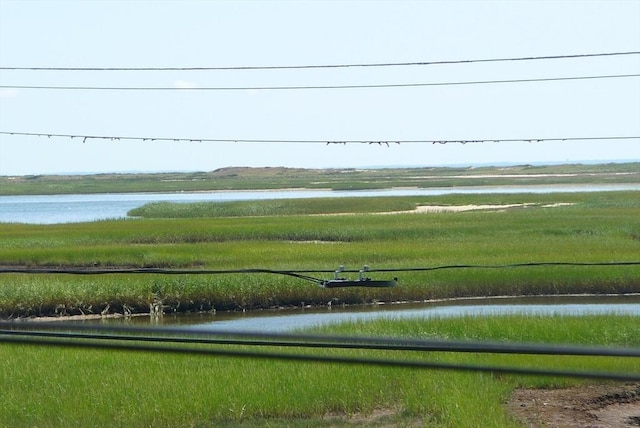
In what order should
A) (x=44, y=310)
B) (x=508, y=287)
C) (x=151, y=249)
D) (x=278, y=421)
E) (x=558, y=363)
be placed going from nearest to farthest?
(x=278, y=421) → (x=558, y=363) → (x=44, y=310) → (x=508, y=287) → (x=151, y=249)

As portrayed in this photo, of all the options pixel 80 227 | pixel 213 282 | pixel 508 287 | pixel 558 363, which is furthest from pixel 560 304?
pixel 80 227

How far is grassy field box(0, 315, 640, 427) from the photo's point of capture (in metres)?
12.4

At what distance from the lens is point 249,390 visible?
1352 cm

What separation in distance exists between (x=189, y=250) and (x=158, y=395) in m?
21.8

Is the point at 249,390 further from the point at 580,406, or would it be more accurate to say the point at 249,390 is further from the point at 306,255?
the point at 306,255

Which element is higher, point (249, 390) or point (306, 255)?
point (249, 390)

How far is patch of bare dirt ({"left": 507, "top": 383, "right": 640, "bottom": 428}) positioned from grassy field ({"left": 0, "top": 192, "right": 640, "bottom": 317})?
3327 mm

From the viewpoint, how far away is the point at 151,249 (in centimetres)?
3500

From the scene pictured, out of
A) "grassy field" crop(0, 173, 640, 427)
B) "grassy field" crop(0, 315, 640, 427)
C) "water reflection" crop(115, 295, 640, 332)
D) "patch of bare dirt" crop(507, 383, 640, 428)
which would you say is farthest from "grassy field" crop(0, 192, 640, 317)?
"patch of bare dirt" crop(507, 383, 640, 428)

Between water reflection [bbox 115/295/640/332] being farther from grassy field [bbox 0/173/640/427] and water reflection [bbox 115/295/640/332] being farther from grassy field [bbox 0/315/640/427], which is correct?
grassy field [bbox 0/315/640/427]

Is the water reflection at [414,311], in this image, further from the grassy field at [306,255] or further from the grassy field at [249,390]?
the grassy field at [249,390]

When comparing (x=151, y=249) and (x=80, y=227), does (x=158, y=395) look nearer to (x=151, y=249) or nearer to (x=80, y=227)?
(x=151, y=249)

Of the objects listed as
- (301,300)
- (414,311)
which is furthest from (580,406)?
(301,300)

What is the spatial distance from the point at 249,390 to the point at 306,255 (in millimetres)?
19386
